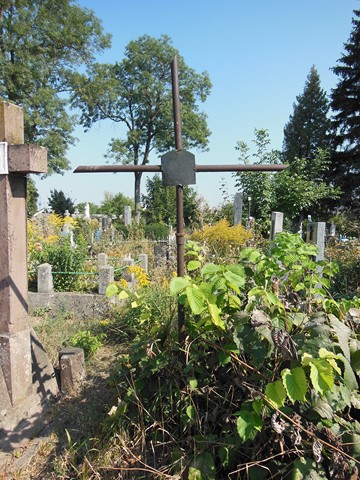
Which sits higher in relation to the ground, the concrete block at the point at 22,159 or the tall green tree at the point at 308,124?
the tall green tree at the point at 308,124

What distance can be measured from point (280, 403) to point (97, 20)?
29760mm

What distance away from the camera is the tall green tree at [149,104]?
34219mm

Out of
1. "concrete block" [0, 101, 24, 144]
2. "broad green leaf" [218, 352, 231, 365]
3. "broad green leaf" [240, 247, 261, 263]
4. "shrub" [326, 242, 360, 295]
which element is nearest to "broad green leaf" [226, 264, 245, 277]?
"broad green leaf" [240, 247, 261, 263]

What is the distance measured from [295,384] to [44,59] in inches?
1056

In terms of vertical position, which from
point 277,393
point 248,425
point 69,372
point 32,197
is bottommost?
point 69,372

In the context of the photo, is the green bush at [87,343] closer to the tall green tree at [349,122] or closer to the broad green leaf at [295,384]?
the broad green leaf at [295,384]

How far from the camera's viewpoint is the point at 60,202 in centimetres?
3127

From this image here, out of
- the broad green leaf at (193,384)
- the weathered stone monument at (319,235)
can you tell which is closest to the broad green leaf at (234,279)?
the broad green leaf at (193,384)

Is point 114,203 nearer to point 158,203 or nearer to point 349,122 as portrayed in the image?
point 158,203

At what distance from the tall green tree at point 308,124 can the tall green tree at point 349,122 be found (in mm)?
4516

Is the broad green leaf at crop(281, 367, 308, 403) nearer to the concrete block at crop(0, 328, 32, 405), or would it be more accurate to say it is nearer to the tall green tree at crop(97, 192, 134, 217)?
the concrete block at crop(0, 328, 32, 405)

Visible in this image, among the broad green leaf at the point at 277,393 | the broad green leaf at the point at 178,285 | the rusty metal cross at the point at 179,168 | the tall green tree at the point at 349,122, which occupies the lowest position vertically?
the broad green leaf at the point at 277,393

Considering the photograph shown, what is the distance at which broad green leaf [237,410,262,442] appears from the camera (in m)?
1.65

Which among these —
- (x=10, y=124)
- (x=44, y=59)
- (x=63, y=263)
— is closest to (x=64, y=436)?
(x=10, y=124)
